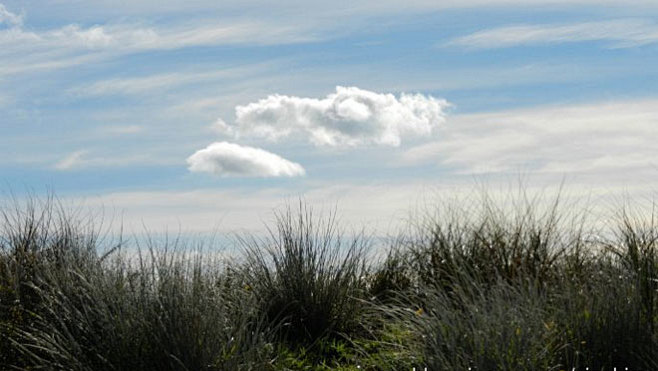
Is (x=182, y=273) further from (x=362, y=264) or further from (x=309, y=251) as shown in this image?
(x=362, y=264)

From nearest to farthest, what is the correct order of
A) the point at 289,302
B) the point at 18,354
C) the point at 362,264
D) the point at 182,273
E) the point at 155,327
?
the point at 155,327
the point at 182,273
the point at 18,354
the point at 289,302
the point at 362,264

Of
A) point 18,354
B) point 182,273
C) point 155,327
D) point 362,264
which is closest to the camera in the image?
point 155,327

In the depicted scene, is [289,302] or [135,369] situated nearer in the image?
[135,369]

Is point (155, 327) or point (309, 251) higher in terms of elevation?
point (309, 251)

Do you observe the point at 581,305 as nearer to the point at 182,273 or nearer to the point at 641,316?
the point at 641,316

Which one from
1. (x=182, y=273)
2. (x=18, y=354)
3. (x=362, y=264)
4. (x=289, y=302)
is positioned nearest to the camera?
(x=182, y=273)

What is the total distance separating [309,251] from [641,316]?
133 inches

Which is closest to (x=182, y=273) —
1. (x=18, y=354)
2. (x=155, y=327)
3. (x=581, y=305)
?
(x=155, y=327)

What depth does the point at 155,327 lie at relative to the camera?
6320 millimetres

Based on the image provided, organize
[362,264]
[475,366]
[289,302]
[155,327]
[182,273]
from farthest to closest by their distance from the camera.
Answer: [362,264] → [289,302] → [182,273] → [155,327] → [475,366]

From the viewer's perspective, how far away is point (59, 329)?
7.11 m

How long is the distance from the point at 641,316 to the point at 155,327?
3910mm

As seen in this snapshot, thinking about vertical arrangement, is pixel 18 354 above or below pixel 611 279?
below

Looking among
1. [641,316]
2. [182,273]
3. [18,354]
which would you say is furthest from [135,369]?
[641,316]
